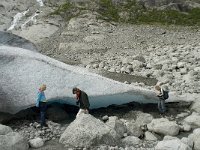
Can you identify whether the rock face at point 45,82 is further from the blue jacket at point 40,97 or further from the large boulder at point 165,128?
the large boulder at point 165,128

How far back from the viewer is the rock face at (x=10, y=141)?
49.3ft

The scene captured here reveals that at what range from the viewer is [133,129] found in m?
17.5

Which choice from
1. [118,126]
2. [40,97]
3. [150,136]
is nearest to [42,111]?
[40,97]

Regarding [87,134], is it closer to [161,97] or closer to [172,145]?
[172,145]

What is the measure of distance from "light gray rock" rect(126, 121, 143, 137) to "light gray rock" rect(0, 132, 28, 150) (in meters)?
4.14

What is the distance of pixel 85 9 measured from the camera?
5853 centimetres

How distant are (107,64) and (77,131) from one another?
1853 centimetres

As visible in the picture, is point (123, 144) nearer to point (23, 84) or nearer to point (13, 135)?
point (13, 135)

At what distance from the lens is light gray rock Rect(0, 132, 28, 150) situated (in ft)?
49.3

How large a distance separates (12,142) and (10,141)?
0.25 ft

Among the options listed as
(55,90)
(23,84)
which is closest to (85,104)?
(55,90)

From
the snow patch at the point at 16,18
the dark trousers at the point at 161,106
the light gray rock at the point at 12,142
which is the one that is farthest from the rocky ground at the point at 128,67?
the snow patch at the point at 16,18

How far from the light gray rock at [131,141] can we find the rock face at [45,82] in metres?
3.04

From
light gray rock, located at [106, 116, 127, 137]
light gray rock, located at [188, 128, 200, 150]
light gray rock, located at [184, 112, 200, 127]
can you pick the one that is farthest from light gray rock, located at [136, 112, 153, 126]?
light gray rock, located at [188, 128, 200, 150]
